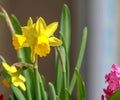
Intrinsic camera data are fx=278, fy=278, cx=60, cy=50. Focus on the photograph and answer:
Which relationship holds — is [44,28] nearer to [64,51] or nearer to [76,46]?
[64,51]

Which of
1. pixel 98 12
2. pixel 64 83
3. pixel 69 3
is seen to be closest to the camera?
pixel 64 83

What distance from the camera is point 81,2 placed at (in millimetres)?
1095

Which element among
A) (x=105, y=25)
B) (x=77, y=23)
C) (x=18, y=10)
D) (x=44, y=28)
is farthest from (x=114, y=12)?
(x=44, y=28)

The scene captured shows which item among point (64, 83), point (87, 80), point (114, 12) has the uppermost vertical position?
point (114, 12)

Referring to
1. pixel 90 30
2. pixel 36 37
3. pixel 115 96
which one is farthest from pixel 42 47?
pixel 90 30

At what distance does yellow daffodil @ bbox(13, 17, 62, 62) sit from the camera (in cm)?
48

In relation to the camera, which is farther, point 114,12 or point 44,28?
point 114,12

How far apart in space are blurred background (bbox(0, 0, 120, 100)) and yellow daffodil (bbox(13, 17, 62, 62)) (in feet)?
1.82

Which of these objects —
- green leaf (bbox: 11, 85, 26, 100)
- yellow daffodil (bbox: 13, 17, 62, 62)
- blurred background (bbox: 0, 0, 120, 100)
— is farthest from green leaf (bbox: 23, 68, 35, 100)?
blurred background (bbox: 0, 0, 120, 100)

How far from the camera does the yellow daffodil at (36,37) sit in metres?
0.48

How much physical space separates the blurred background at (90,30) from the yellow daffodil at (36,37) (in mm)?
553

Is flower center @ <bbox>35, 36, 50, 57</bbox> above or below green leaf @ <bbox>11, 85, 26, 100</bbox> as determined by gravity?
above

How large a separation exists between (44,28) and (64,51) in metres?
0.18

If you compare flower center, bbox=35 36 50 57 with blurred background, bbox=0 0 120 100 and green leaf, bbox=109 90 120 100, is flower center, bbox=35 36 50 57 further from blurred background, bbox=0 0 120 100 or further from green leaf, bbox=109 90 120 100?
blurred background, bbox=0 0 120 100
